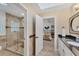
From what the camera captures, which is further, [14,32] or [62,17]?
[14,32]

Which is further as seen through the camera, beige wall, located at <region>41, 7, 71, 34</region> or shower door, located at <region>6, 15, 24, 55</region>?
shower door, located at <region>6, 15, 24, 55</region>

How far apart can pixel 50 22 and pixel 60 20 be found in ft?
15.1

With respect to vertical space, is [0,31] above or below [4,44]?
above

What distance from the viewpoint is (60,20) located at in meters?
4.24

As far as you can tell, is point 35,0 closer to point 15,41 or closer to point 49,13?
point 49,13

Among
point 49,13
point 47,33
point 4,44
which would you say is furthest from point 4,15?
point 47,33

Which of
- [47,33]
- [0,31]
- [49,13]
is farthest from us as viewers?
[47,33]

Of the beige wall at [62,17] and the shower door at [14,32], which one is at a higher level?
the beige wall at [62,17]

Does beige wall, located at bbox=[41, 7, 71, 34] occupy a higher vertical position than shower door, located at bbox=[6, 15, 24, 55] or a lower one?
higher

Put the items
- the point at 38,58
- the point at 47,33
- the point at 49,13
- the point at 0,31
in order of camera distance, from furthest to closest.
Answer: the point at 47,33 → the point at 49,13 → the point at 0,31 → the point at 38,58

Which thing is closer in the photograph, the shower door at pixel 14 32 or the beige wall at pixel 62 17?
the beige wall at pixel 62 17

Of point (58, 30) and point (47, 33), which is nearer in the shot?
point (58, 30)

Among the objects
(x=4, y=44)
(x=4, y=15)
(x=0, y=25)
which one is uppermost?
(x=4, y=15)

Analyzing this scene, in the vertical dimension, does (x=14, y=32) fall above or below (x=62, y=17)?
below
